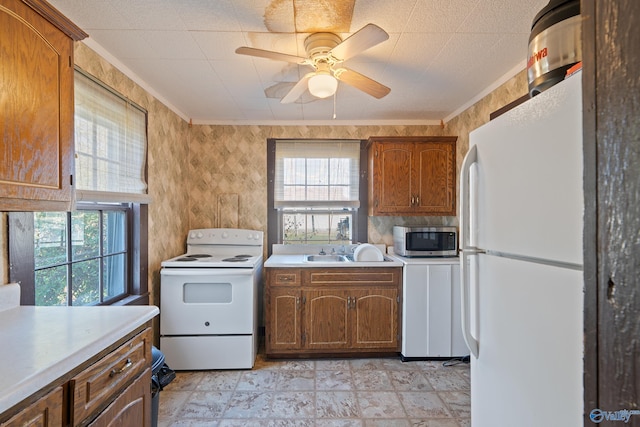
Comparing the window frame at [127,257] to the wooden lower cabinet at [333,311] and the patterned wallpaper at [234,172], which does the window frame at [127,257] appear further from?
the wooden lower cabinet at [333,311]

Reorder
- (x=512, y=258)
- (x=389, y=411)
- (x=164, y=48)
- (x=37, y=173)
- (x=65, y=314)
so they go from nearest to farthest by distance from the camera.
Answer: (x=512, y=258)
(x=37, y=173)
(x=65, y=314)
(x=164, y=48)
(x=389, y=411)

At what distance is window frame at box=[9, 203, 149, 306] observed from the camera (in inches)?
53.9

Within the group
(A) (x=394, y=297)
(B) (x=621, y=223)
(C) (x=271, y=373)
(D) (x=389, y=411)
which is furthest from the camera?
(A) (x=394, y=297)

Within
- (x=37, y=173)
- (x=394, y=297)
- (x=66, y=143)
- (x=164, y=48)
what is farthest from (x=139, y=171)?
(x=394, y=297)

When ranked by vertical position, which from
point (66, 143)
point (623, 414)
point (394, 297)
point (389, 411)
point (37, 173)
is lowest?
point (389, 411)

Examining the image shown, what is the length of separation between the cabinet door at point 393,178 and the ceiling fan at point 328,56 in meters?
1.06

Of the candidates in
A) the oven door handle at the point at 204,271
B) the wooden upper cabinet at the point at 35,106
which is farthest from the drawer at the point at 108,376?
the oven door handle at the point at 204,271

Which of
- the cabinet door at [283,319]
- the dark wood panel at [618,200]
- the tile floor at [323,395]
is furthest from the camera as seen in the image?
the cabinet door at [283,319]

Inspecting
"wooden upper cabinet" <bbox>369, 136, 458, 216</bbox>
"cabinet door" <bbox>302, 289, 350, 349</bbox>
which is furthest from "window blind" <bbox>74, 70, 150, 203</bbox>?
"wooden upper cabinet" <bbox>369, 136, 458, 216</bbox>

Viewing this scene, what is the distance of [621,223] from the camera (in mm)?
391

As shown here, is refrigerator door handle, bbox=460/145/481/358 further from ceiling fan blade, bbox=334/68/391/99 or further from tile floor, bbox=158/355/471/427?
tile floor, bbox=158/355/471/427

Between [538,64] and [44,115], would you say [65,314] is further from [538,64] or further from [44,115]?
[538,64]

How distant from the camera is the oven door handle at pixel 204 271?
246cm

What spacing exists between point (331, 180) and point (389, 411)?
2.14 meters
